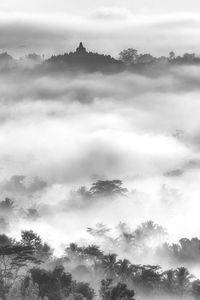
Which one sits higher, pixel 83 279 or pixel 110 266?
pixel 110 266

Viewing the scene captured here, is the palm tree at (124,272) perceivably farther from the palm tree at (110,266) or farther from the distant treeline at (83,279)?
the palm tree at (110,266)

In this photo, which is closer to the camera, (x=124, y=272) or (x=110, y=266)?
(x=124, y=272)

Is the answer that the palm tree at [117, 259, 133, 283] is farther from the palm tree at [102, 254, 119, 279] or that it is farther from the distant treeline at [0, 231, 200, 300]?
the palm tree at [102, 254, 119, 279]

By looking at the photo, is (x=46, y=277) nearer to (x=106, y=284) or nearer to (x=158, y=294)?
(x=106, y=284)

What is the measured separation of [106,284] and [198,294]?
44635 millimetres

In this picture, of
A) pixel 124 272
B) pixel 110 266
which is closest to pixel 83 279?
pixel 110 266

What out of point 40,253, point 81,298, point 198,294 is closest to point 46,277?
point 81,298

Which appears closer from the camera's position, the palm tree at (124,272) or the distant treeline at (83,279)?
the distant treeline at (83,279)

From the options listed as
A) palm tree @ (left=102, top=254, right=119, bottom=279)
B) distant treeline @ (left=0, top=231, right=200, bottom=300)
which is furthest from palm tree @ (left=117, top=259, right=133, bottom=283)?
palm tree @ (left=102, top=254, right=119, bottom=279)

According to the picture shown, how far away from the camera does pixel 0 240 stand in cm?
12812

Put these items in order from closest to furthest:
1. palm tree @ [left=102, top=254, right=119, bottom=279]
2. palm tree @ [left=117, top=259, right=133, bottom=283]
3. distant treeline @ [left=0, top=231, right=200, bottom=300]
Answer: distant treeline @ [left=0, top=231, right=200, bottom=300]
palm tree @ [left=117, top=259, right=133, bottom=283]
palm tree @ [left=102, top=254, right=119, bottom=279]

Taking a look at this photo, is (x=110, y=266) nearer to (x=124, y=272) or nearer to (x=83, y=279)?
(x=124, y=272)

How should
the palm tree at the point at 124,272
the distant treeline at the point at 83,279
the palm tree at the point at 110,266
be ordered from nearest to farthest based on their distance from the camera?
the distant treeline at the point at 83,279
the palm tree at the point at 124,272
the palm tree at the point at 110,266

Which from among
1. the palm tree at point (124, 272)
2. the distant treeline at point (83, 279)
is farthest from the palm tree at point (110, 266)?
the palm tree at point (124, 272)
